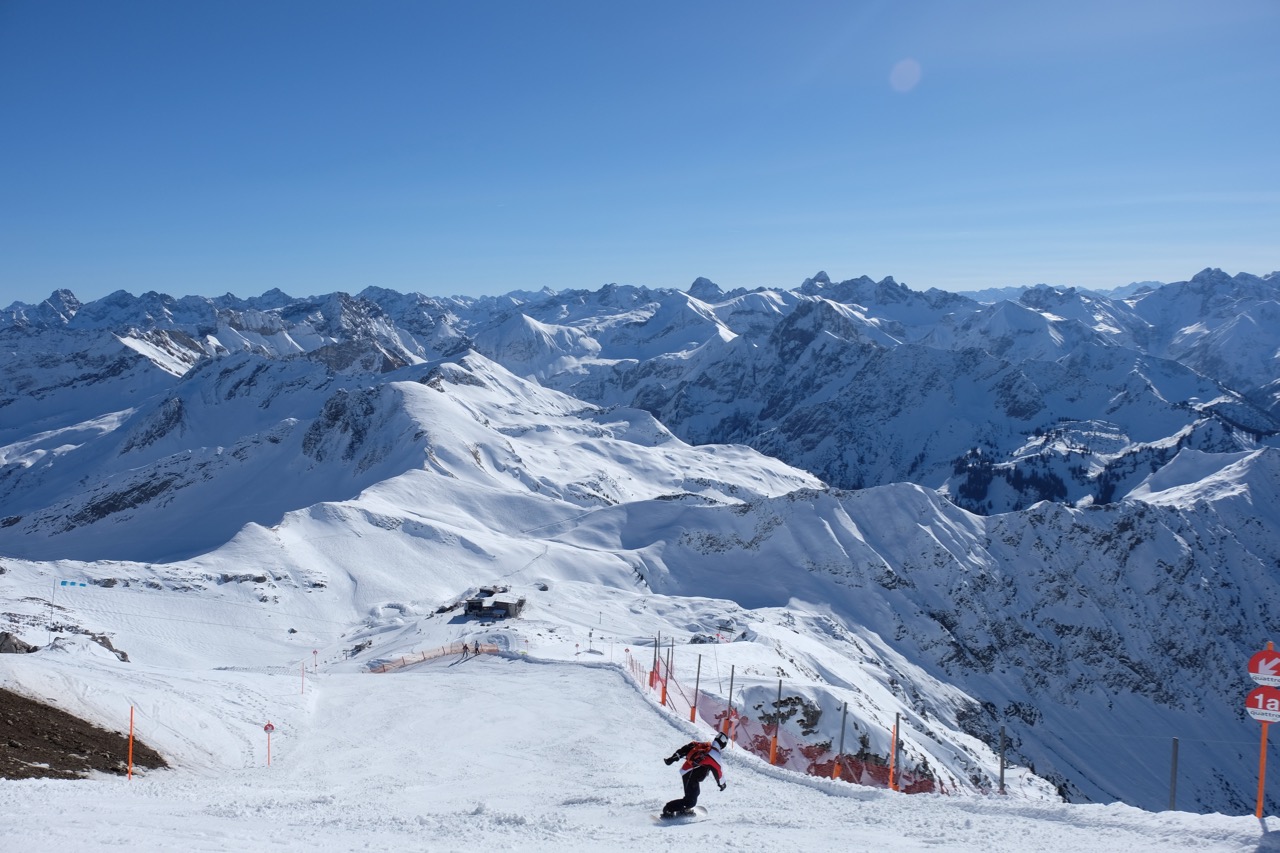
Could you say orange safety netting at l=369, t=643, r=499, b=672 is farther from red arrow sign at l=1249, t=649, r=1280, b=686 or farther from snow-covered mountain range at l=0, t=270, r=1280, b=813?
A: red arrow sign at l=1249, t=649, r=1280, b=686

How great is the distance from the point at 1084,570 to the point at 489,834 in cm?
14317

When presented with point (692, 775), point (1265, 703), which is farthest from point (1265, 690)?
point (692, 775)

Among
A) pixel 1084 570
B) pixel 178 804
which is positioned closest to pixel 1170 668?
pixel 1084 570

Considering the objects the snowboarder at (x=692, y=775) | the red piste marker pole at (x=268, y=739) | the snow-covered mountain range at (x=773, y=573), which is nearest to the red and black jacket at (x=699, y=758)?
the snowboarder at (x=692, y=775)

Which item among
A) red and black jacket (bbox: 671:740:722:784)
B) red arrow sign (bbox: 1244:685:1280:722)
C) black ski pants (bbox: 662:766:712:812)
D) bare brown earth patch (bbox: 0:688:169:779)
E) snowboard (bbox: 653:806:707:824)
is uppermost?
red arrow sign (bbox: 1244:685:1280:722)

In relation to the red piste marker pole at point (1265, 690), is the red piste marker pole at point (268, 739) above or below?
below

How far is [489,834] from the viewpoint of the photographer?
49.1 feet

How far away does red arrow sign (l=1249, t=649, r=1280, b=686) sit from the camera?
14758mm

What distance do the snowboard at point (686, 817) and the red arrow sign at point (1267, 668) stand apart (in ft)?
31.8

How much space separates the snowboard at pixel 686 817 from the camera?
16469 mm

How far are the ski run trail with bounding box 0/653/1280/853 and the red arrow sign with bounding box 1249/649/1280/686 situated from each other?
7.33 ft

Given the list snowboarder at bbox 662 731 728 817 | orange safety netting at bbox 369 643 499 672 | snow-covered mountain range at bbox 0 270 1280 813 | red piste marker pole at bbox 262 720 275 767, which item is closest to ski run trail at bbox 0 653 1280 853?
red piste marker pole at bbox 262 720 275 767

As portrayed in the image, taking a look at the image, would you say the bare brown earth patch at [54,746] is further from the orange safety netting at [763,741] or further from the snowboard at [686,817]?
Answer: the orange safety netting at [763,741]

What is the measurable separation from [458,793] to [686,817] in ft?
20.1
